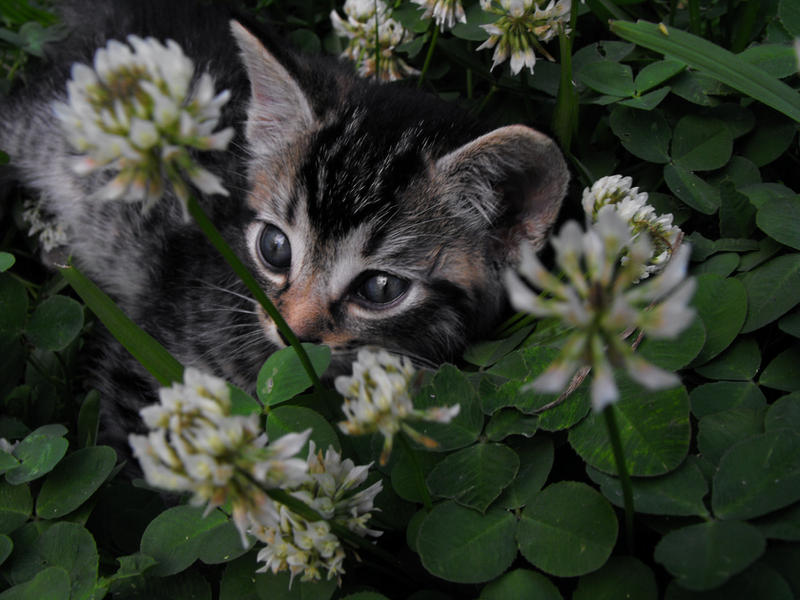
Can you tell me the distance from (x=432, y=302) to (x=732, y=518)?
88 cm

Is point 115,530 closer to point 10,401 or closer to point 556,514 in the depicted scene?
point 10,401

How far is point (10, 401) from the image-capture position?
5.74ft

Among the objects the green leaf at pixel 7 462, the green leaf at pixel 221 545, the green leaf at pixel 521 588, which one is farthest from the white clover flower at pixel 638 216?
the green leaf at pixel 7 462

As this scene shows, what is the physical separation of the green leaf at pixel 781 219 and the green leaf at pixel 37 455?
144cm

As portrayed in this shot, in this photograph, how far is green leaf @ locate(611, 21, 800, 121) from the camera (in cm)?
142

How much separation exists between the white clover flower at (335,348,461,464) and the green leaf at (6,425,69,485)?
29.8 inches

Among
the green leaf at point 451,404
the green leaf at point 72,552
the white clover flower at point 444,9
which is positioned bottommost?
the green leaf at point 451,404

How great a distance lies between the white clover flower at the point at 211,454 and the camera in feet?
2.51

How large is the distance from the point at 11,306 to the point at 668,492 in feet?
4.87

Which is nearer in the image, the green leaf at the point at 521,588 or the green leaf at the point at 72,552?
the green leaf at the point at 521,588

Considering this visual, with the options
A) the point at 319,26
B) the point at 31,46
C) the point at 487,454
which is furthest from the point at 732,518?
the point at 31,46

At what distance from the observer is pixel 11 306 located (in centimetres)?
168

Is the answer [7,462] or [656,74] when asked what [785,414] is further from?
[7,462]

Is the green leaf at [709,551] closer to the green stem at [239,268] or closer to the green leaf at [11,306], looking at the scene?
the green stem at [239,268]
